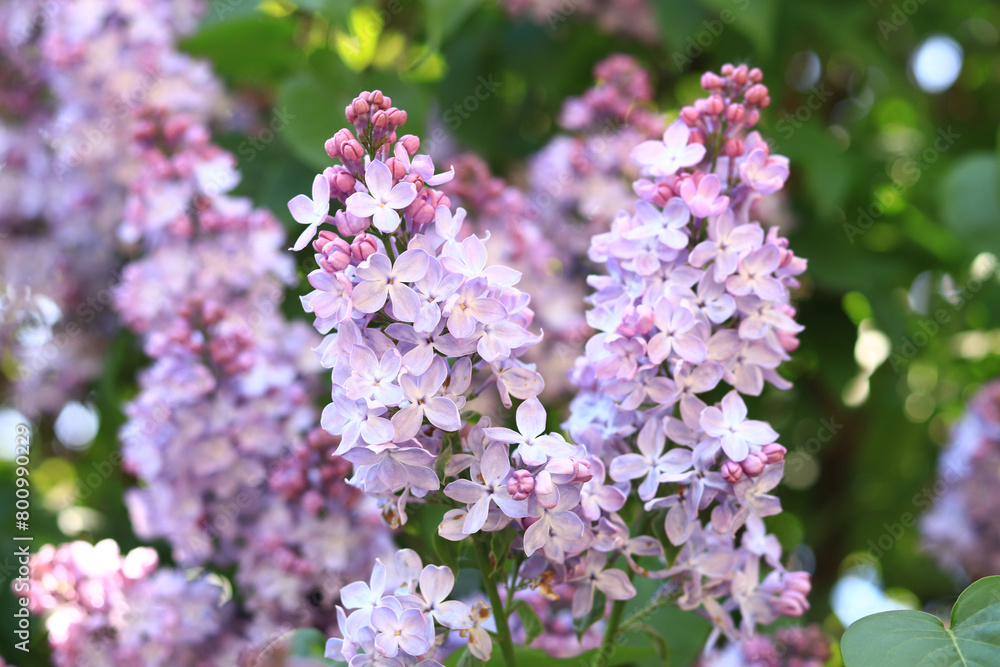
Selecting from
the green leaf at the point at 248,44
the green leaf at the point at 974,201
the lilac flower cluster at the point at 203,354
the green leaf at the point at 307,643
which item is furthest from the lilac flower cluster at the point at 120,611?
the green leaf at the point at 974,201

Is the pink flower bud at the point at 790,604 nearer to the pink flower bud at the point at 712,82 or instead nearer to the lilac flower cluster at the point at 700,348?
the lilac flower cluster at the point at 700,348

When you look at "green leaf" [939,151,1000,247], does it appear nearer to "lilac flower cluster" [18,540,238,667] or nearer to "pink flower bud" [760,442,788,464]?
"pink flower bud" [760,442,788,464]

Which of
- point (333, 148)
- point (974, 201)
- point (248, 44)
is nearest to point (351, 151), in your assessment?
point (333, 148)

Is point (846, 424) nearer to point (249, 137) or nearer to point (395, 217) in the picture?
point (249, 137)

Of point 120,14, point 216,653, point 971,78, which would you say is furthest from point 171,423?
point 971,78

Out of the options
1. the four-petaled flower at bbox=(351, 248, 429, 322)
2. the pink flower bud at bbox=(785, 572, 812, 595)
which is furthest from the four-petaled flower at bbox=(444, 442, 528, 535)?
the pink flower bud at bbox=(785, 572, 812, 595)

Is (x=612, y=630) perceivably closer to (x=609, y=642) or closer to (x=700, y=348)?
(x=609, y=642)
